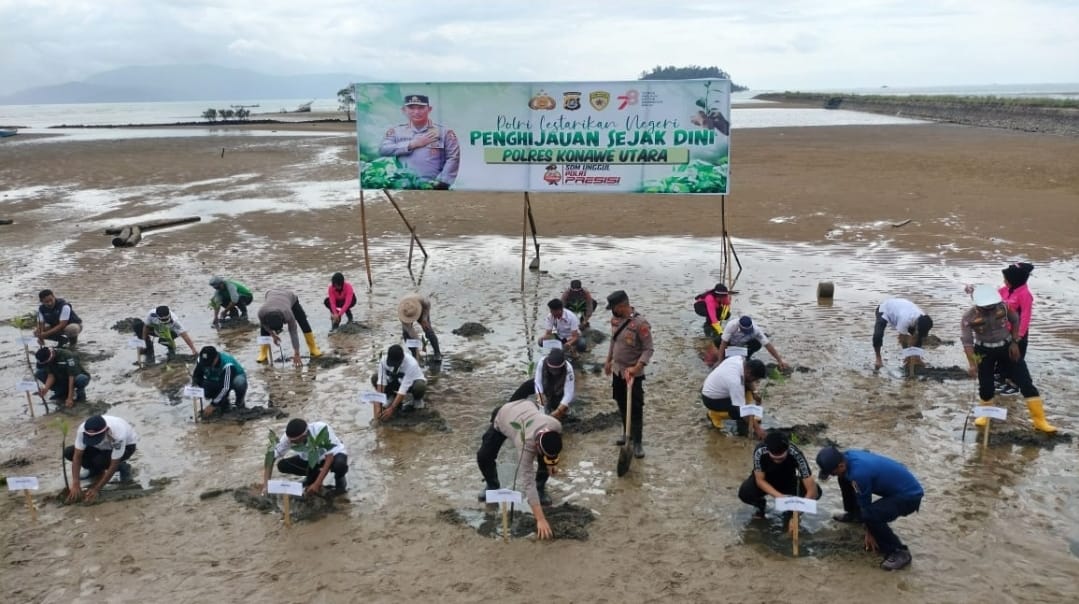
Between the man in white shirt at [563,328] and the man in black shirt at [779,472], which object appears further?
the man in white shirt at [563,328]

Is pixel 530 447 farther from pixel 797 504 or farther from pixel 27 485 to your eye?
pixel 27 485

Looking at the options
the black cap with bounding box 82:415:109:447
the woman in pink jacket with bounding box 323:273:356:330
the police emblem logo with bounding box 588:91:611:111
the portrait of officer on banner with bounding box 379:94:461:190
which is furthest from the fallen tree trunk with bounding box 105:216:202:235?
the black cap with bounding box 82:415:109:447

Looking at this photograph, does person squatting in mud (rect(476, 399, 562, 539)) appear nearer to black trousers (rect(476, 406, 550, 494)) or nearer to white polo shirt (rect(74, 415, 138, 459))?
black trousers (rect(476, 406, 550, 494))

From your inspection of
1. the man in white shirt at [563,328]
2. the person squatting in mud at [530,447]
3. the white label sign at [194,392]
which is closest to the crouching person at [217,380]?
the white label sign at [194,392]

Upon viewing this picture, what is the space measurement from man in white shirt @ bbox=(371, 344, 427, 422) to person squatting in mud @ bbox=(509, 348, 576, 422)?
1382 mm

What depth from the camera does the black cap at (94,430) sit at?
21.3ft

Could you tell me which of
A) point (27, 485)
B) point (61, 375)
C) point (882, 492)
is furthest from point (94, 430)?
point (882, 492)

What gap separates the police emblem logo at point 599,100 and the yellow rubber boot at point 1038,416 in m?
7.42

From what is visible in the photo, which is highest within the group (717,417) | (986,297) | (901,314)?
(986,297)

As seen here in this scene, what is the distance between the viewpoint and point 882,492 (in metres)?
5.46

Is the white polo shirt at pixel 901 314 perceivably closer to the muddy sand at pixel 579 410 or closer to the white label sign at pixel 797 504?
the muddy sand at pixel 579 410

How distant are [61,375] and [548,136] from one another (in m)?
7.82

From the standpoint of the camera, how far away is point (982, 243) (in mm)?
16250

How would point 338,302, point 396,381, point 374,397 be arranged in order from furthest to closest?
point 338,302 < point 396,381 < point 374,397
